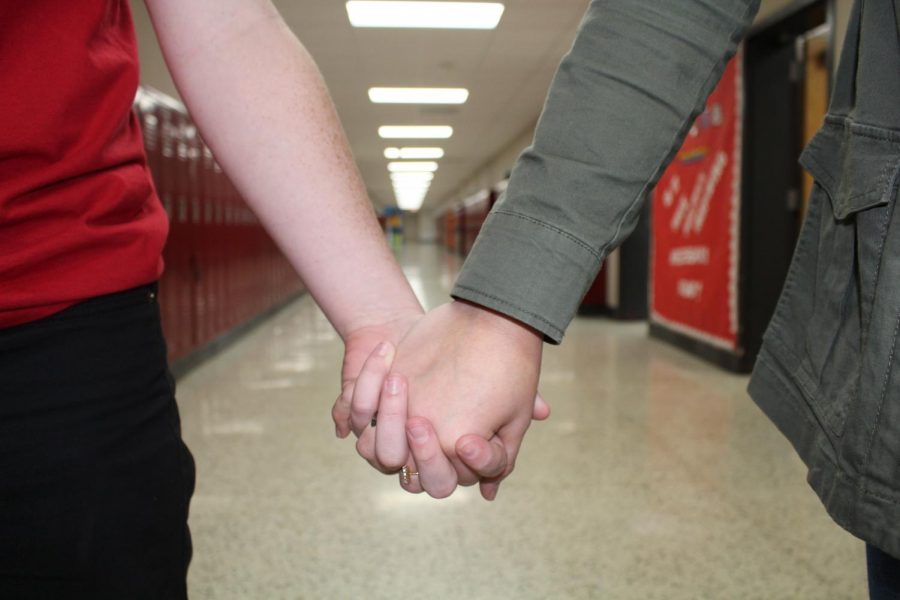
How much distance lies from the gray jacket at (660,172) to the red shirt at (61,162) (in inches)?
13.8

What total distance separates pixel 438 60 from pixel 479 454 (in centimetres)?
703

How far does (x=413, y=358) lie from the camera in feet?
2.62

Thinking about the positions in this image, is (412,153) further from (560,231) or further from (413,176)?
(560,231)

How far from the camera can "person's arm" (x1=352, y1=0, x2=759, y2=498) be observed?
27.1 inches

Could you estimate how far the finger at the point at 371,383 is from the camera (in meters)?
0.80

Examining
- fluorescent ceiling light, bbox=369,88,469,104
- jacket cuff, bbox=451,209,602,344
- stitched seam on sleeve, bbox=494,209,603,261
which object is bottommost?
jacket cuff, bbox=451,209,602,344

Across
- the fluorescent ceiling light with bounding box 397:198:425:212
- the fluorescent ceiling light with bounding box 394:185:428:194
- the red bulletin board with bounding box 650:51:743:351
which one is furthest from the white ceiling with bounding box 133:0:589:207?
the fluorescent ceiling light with bounding box 397:198:425:212

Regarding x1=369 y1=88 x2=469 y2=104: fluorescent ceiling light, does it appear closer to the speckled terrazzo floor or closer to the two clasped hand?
the speckled terrazzo floor

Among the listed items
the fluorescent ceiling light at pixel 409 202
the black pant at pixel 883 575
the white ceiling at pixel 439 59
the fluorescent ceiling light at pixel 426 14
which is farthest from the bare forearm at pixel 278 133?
the fluorescent ceiling light at pixel 409 202

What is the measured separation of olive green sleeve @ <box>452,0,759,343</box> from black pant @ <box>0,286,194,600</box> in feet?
1.16

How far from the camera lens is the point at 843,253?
0.67 metres

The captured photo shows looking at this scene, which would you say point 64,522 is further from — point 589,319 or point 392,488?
point 589,319

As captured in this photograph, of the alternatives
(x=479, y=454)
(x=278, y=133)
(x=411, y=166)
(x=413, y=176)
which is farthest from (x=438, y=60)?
(x=413, y=176)

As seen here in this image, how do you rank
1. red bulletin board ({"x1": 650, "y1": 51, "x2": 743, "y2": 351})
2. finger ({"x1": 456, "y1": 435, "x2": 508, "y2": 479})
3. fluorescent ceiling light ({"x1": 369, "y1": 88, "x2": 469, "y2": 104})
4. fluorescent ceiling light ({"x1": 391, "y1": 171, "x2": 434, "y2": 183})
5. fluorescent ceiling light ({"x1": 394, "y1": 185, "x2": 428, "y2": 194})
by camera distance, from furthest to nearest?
fluorescent ceiling light ({"x1": 394, "y1": 185, "x2": 428, "y2": 194}), fluorescent ceiling light ({"x1": 391, "y1": 171, "x2": 434, "y2": 183}), fluorescent ceiling light ({"x1": 369, "y1": 88, "x2": 469, "y2": 104}), red bulletin board ({"x1": 650, "y1": 51, "x2": 743, "y2": 351}), finger ({"x1": 456, "y1": 435, "x2": 508, "y2": 479})
